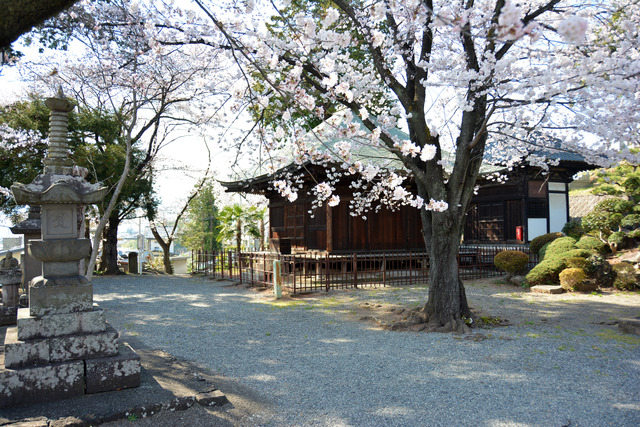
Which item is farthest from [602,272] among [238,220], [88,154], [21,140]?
[21,140]

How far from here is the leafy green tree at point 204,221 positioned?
30.5 m

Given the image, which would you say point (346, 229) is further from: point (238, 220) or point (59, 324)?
point (59, 324)

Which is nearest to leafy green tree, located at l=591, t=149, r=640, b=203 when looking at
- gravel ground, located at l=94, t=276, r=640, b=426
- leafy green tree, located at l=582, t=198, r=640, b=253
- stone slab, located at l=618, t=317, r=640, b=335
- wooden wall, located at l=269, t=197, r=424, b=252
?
leafy green tree, located at l=582, t=198, r=640, b=253

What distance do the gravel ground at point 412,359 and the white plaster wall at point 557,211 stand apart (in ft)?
26.4

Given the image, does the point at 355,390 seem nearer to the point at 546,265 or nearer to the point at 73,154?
the point at 546,265

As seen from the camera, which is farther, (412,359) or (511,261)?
(511,261)

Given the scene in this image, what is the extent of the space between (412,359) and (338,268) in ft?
30.8

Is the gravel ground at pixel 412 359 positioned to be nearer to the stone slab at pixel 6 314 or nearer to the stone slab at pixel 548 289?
the stone slab at pixel 548 289

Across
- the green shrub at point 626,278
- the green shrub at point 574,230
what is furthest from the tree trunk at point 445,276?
the green shrub at point 574,230

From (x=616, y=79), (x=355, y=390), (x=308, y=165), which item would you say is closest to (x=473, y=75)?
(x=616, y=79)

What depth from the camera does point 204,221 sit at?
31312mm

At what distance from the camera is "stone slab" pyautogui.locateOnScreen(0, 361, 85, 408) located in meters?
3.81

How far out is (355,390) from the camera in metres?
4.57

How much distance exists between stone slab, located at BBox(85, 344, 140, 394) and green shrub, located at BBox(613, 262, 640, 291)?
39.5 ft
